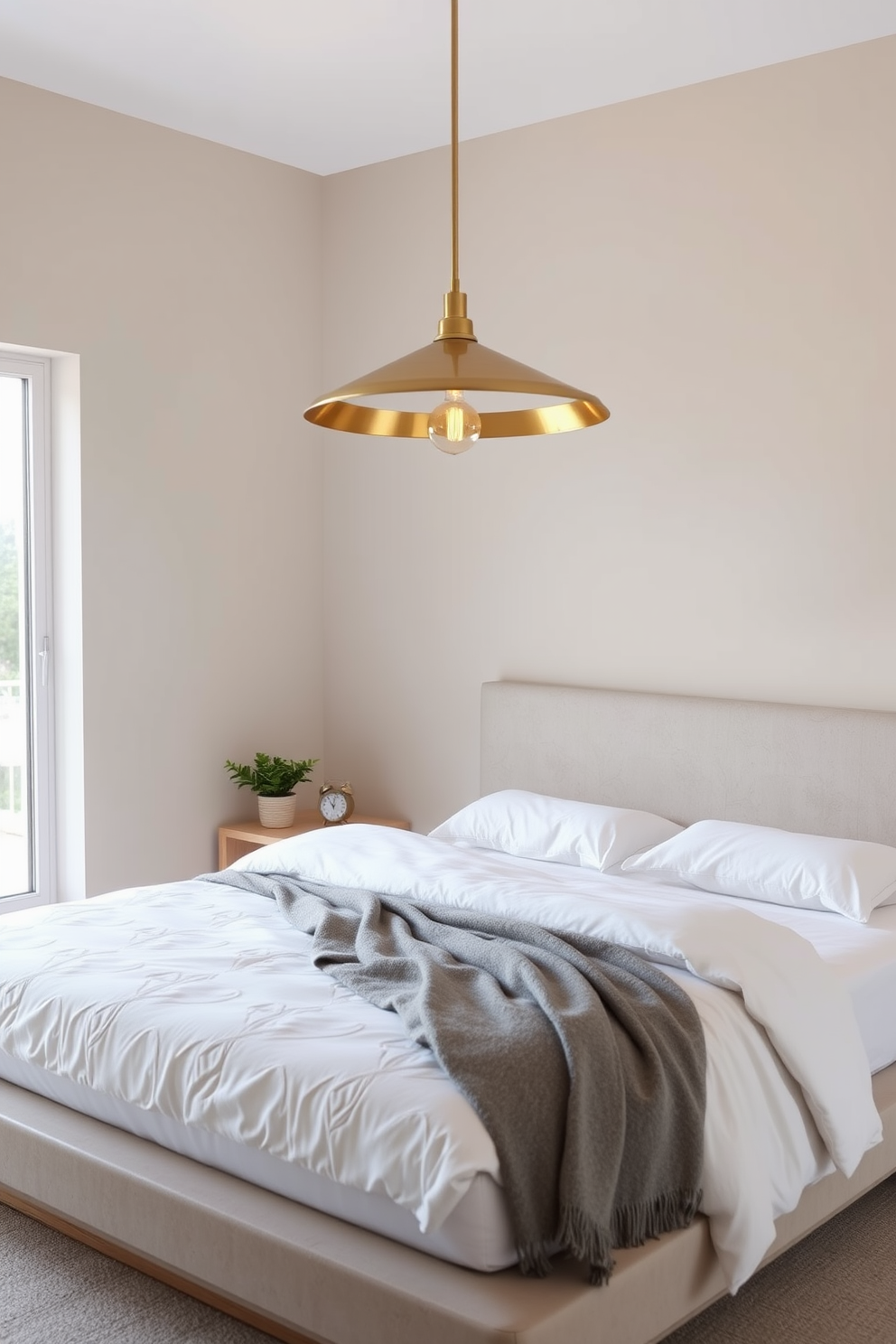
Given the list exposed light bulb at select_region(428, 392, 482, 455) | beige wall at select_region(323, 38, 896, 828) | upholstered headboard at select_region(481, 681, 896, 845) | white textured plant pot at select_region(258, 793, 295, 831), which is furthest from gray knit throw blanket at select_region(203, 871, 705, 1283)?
white textured plant pot at select_region(258, 793, 295, 831)

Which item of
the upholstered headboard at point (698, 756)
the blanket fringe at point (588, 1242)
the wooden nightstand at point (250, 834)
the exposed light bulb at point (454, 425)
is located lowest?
the blanket fringe at point (588, 1242)

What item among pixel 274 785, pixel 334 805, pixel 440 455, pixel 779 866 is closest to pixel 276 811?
pixel 274 785

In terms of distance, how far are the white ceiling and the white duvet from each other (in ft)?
7.40

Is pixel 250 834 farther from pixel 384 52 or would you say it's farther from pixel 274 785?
pixel 384 52

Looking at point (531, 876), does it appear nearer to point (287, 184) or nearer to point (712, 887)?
point (712, 887)

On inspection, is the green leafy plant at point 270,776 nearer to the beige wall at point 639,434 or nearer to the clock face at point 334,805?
the clock face at point 334,805

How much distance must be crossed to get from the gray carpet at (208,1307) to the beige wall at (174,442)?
1876 millimetres

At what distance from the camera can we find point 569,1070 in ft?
6.95

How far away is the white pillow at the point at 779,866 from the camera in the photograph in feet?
10.5

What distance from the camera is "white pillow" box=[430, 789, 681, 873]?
12.2 ft

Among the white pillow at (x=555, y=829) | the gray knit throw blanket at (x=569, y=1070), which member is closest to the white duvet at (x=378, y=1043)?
the gray knit throw blanket at (x=569, y=1070)

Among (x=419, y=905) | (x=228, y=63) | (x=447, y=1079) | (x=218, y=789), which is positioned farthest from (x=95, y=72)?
(x=447, y=1079)

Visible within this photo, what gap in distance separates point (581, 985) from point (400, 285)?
3121 mm

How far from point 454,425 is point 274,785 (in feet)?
7.70
